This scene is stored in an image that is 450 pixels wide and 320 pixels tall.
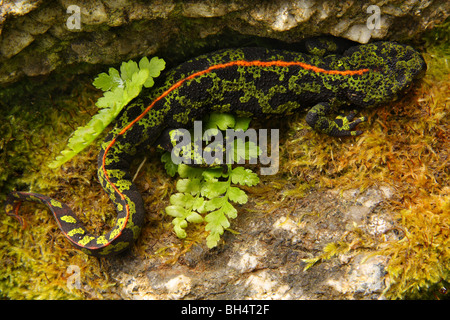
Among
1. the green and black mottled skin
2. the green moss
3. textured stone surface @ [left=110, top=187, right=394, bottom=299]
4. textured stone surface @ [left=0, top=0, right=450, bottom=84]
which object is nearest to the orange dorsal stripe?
the green and black mottled skin

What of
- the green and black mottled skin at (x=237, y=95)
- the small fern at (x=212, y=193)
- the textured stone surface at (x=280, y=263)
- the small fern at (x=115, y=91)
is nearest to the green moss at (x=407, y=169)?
the textured stone surface at (x=280, y=263)

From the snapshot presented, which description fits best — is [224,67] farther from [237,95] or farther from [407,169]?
[407,169]

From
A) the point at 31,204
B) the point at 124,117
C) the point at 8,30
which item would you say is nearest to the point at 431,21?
the point at 124,117

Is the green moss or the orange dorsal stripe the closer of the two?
the green moss

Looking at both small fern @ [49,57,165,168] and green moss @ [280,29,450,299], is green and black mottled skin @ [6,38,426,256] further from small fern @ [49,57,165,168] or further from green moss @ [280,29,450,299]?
small fern @ [49,57,165,168]

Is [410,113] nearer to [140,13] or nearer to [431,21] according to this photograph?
[431,21]
